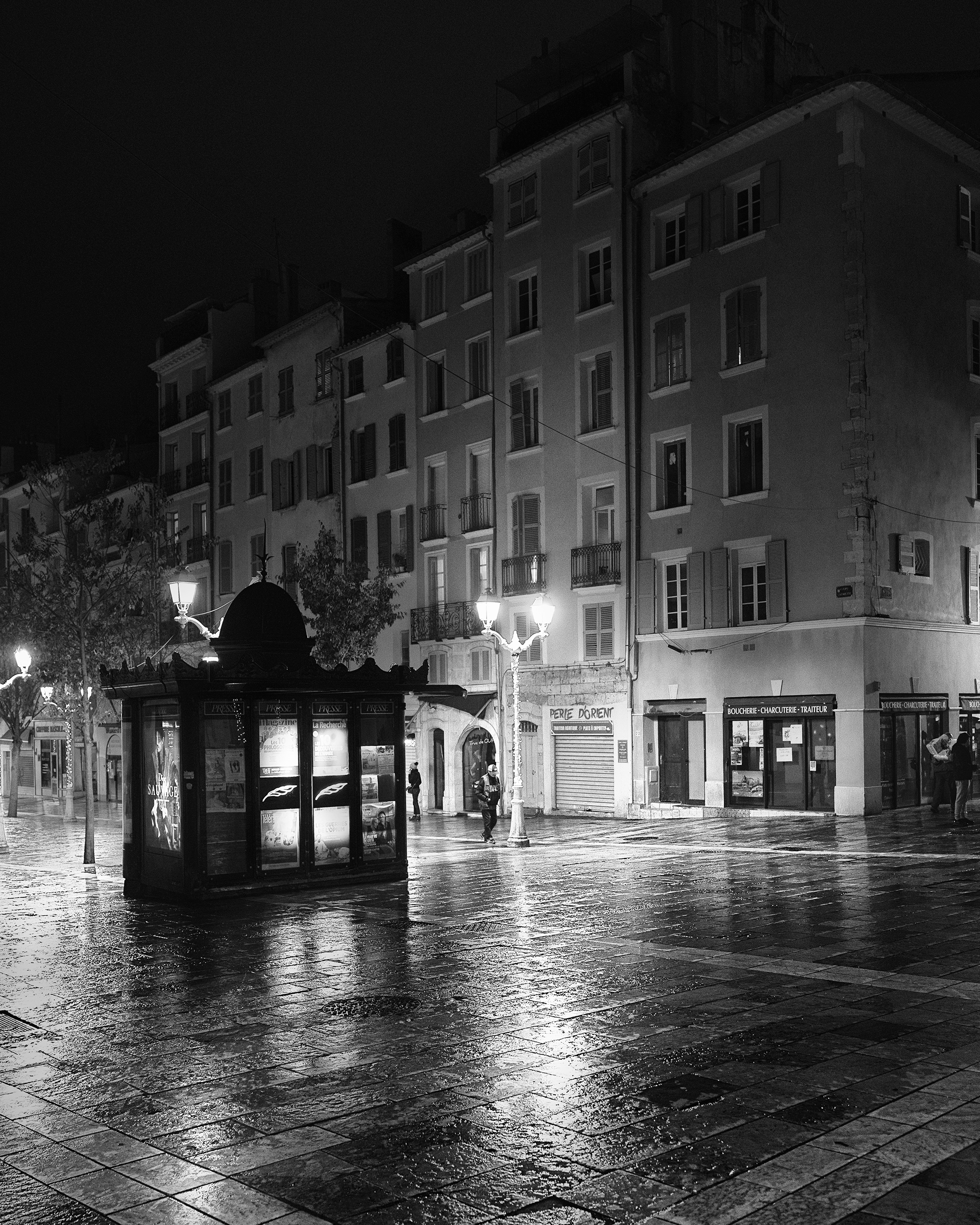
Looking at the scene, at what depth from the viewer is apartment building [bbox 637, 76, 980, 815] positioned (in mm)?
30859

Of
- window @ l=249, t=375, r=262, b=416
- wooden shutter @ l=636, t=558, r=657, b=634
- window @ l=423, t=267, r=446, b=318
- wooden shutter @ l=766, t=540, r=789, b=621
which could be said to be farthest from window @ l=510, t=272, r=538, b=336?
window @ l=249, t=375, r=262, b=416

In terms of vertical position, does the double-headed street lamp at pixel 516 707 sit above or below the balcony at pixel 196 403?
below

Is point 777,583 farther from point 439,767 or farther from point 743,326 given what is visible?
point 439,767

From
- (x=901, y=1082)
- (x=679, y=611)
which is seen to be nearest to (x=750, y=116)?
(x=679, y=611)

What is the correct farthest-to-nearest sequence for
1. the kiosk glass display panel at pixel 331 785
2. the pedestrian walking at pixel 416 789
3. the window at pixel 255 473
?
the window at pixel 255 473
the pedestrian walking at pixel 416 789
the kiosk glass display panel at pixel 331 785

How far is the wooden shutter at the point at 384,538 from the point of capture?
44.8 m

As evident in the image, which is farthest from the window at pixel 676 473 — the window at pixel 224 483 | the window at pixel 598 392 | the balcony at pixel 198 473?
the balcony at pixel 198 473

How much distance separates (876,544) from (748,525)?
11.7 ft

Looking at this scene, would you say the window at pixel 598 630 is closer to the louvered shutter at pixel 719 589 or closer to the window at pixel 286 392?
the louvered shutter at pixel 719 589

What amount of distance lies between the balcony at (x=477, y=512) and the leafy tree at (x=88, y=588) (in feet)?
34.0

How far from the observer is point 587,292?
124ft

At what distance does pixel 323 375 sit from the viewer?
157 feet

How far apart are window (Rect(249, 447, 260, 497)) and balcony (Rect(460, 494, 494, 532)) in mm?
13122

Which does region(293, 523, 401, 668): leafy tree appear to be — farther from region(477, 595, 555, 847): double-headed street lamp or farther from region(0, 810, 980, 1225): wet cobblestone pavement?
region(0, 810, 980, 1225): wet cobblestone pavement
